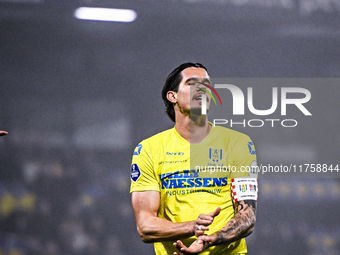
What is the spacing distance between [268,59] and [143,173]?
1.47m

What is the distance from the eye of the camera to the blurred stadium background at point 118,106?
2652 mm

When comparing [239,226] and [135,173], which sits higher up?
[135,173]

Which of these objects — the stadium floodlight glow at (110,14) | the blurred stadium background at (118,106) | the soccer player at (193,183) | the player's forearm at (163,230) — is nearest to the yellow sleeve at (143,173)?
the soccer player at (193,183)

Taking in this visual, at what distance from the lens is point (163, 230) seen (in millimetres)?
1769

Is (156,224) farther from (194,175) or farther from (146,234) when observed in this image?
(194,175)

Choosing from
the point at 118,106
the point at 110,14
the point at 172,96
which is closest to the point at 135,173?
the point at 172,96

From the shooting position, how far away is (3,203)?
8.80 feet

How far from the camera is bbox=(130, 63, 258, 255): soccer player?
1777 millimetres

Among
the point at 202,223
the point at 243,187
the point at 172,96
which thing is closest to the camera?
the point at 202,223

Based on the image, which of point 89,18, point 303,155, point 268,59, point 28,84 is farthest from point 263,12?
point 28,84

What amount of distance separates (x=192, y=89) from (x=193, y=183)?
0.55m

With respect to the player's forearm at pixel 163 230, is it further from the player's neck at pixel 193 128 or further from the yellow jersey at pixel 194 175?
the player's neck at pixel 193 128

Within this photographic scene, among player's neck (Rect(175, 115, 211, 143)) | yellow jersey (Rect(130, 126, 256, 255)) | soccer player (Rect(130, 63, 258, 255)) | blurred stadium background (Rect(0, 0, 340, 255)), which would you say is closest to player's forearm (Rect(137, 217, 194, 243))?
soccer player (Rect(130, 63, 258, 255))

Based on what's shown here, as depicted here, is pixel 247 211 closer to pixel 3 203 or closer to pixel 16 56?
pixel 3 203
